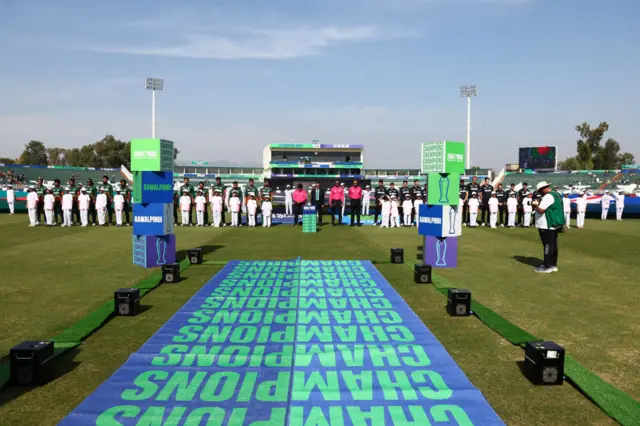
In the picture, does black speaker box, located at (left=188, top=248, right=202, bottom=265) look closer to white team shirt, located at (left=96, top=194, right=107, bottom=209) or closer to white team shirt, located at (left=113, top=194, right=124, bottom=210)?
white team shirt, located at (left=113, top=194, right=124, bottom=210)

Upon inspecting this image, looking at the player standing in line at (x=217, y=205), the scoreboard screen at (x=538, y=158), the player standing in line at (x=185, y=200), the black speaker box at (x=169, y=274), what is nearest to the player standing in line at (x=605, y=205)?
the player standing in line at (x=217, y=205)

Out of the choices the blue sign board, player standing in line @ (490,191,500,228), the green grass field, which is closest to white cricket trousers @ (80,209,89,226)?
the green grass field

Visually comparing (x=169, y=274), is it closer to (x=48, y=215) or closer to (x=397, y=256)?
(x=397, y=256)

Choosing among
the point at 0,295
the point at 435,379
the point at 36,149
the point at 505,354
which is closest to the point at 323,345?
the point at 435,379

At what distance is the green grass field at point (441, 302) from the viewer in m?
3.97

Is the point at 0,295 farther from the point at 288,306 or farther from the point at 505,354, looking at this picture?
the point at 505,354

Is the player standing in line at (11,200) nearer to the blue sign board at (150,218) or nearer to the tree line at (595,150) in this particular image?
the blue sign board at (150,218)

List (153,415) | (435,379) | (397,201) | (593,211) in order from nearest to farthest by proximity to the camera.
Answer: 1. (153,415)
2. (435,379)
3. (397,201)
4. (593,211)

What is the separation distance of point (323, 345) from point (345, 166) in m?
48.8

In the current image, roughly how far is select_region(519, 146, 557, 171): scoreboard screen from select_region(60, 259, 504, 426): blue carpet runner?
58.3m

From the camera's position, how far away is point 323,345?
5074mm

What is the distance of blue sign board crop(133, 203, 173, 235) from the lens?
9883mm

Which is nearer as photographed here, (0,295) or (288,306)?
(288,306)

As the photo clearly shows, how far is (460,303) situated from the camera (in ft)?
20.3
